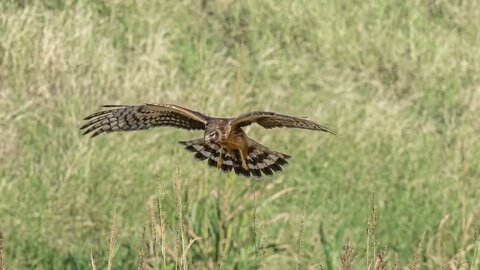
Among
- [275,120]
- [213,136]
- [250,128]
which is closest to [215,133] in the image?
[213,136]

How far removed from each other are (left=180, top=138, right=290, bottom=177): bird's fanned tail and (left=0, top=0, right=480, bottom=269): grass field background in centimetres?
113

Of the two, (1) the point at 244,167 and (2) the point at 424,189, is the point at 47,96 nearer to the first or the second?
(2) the point at 424,189

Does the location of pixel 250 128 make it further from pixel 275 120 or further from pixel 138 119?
pixel 275 120

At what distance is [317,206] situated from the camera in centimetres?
953

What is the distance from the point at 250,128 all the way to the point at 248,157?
142 inches

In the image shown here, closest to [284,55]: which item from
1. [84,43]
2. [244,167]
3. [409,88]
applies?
[409,88]

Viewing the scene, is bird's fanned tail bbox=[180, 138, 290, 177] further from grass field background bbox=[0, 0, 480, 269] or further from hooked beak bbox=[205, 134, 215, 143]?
grass field background bbox=[0, 0, 480, 269]

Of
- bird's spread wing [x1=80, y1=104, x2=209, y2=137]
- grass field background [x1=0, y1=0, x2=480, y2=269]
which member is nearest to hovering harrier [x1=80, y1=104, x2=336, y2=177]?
bird's spread wing [x1=80, y1=104, x2=209, y2=137]

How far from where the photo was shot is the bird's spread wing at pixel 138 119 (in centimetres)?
576

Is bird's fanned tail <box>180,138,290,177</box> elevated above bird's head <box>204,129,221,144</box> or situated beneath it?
situated beneath

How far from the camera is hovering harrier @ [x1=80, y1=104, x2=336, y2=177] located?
18.3 ft

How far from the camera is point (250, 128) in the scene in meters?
9.51

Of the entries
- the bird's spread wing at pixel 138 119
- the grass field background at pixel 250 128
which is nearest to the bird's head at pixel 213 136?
the bird's spread wing at pixel 138 119

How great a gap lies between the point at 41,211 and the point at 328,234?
2.29 meters
